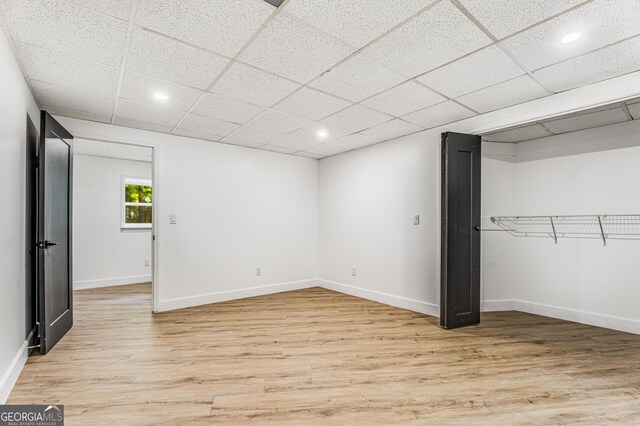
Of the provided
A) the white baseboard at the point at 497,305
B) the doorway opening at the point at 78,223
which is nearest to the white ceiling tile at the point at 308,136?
the doorway opening at the point at 78,223

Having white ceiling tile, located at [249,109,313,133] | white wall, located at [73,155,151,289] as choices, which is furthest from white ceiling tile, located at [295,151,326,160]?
white wall, located at [73,155,151,289]

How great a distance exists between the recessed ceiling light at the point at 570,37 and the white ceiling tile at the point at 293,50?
4.42ft

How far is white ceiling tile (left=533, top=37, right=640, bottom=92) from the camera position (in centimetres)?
219

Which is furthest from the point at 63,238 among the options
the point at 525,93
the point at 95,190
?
the point at 525,93

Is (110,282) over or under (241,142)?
under

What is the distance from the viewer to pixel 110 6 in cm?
177

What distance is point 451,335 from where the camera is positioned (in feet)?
10.9

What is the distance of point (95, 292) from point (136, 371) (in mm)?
3644

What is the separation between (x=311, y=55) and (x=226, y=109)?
4.72 feet

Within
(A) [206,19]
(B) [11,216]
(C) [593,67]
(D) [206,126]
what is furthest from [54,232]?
(C) [593,67]

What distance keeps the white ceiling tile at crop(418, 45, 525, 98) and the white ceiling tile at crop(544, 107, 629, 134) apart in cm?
116

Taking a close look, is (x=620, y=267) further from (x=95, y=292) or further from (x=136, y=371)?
(x=95, y=292)

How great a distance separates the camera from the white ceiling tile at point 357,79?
2438mm

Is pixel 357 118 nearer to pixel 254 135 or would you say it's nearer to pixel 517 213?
pixel 254 135
